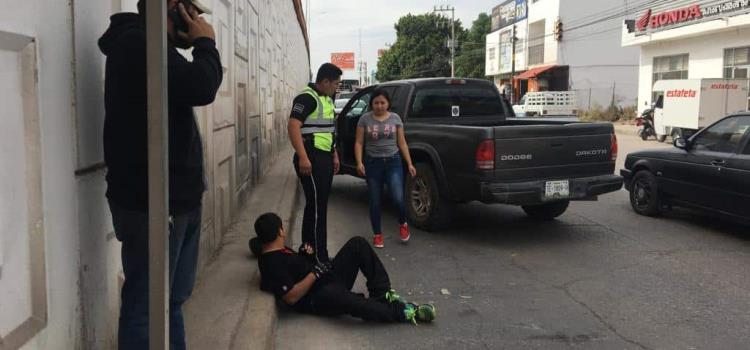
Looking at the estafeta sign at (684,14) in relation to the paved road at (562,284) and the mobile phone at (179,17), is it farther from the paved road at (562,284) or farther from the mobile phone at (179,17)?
the mobile phone at (179,17)

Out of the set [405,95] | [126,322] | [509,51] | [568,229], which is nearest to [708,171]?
[568,229]

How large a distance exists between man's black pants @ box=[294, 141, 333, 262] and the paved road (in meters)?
0.75

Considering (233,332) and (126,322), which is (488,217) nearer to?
(233,332)

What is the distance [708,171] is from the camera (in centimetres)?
707

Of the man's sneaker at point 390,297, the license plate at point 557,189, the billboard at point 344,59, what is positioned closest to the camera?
the man's sneaker at point 390,297

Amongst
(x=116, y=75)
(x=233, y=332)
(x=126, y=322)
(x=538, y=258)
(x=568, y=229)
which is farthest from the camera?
(x=568, y=229)

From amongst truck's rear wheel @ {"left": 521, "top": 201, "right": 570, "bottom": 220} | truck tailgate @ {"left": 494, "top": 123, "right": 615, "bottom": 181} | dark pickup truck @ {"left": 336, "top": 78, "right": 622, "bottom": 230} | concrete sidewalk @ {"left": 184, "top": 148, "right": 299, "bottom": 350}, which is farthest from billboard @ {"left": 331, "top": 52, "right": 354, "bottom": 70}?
concrete sidewalk @ {"left": 184, "top": 148, "right": 299, "bottom": 350}

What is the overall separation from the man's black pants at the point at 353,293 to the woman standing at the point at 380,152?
6.73 ft

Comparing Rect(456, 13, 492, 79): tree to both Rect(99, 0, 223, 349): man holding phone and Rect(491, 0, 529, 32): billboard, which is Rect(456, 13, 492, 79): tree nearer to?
Rect(491, 0, 529, 32): billboard

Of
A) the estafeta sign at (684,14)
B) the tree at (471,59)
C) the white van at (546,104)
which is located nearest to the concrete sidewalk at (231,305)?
the estafeta sign at (684,14)

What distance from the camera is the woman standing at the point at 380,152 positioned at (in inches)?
258

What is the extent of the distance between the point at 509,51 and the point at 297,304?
182 feet

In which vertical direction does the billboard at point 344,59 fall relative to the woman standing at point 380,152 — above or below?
above

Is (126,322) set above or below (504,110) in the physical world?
below
